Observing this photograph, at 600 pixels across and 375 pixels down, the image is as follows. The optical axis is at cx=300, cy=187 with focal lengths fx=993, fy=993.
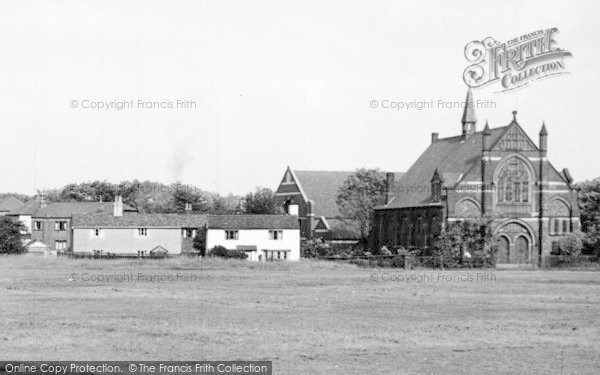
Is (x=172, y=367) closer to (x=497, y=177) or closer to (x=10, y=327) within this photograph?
(x=10, y=327)

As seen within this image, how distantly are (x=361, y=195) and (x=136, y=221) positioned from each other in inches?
1427

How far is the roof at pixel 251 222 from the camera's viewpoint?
99688 mm

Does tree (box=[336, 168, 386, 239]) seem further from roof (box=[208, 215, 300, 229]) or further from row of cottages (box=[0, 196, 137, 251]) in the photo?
row of cottages (box=[0, 196, 137, 251])

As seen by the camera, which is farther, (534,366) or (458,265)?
(458,265)

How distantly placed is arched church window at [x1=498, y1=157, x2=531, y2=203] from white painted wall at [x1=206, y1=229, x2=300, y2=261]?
2091cm

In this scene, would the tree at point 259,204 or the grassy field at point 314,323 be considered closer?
the grassy field at point 314,323

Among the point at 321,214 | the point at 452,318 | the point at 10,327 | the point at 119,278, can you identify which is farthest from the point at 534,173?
the point at 10,327

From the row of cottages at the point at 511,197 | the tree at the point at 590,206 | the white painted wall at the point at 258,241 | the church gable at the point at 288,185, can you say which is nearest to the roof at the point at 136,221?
the white painted wall at the point at 258,241

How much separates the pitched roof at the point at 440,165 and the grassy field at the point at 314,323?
40521 millimetres

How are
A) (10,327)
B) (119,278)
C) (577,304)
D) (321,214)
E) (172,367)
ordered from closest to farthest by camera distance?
(172,367) < (10,327) < (577,304) < (119,278) < (321,214)

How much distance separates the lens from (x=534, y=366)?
23.2m

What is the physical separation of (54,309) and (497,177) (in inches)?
2630

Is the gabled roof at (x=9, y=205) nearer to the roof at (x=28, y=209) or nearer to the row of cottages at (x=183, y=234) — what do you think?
the roof at (x=28, y=209)

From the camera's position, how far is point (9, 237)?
97.2 m
